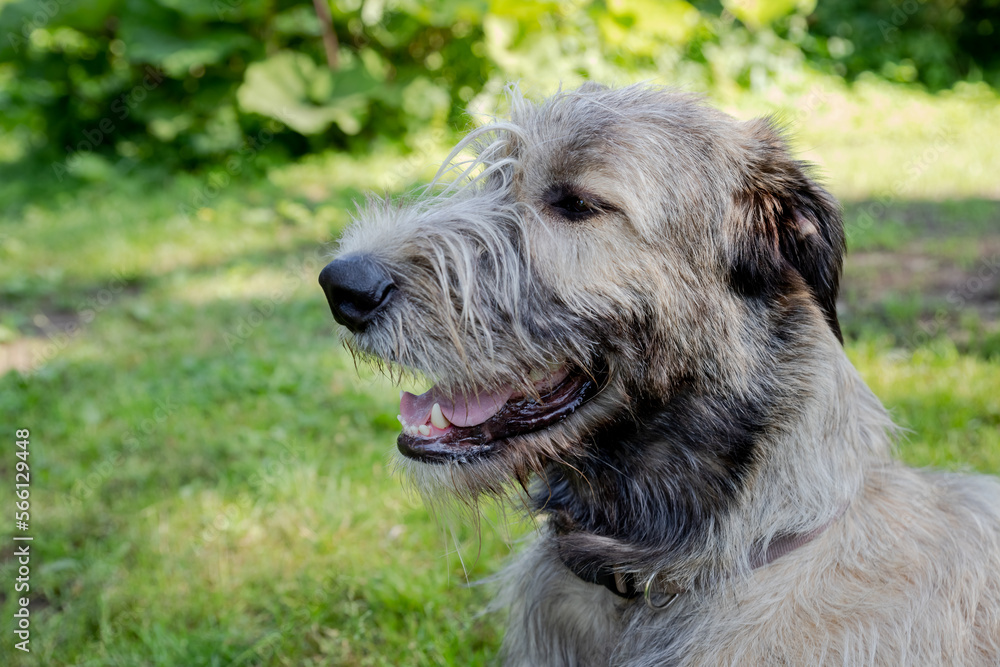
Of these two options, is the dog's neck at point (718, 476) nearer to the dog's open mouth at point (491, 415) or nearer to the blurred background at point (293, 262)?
the dog's open mouth at point (491, 415)

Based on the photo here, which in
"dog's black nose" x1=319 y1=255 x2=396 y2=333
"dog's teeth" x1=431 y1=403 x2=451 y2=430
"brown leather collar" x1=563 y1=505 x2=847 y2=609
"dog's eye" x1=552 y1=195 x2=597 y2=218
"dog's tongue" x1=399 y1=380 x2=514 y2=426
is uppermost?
"dog's eye" x1=552 y1=195 x2=597 y2=218

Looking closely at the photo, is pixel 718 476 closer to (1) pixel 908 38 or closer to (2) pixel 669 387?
(2) pixel 669 387

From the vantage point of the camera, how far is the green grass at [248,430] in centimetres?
321

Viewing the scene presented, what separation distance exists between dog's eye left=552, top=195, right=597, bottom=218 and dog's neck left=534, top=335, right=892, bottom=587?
60cm

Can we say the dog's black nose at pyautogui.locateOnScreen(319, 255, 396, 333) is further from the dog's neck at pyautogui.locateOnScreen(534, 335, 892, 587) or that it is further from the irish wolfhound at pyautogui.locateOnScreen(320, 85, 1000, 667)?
the dog's neck at pyautogui.locateOnScreen(534, 335, 892, 587)

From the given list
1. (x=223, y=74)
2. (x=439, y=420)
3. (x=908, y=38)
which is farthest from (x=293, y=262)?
(x=908, y=38)

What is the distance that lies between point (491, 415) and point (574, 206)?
Result: 67 centimetres

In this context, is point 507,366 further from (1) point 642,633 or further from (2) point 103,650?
(2) point 103,650

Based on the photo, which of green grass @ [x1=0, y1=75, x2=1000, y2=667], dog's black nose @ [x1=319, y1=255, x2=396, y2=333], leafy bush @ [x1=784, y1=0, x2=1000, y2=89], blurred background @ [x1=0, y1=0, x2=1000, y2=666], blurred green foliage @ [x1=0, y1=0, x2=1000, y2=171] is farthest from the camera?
leafy bush @ [x1=784, y1=0, x2=1000, y2=89]

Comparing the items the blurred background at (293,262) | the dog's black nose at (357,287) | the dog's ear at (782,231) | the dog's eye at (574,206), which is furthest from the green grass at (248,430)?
the dog's ear at (782,231)

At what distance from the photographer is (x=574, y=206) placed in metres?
2.34

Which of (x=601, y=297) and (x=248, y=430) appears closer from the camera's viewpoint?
(x=601, y=297)

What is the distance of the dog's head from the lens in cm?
225

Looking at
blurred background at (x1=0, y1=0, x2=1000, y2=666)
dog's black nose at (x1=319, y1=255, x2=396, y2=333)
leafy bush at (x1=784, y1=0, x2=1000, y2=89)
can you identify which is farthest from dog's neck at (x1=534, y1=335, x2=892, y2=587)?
leafy bush at (x1=784, y1=0, x2=1000, y2=89)
